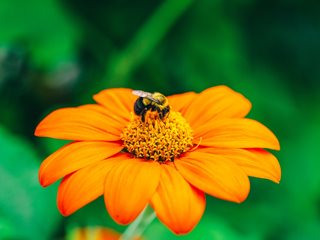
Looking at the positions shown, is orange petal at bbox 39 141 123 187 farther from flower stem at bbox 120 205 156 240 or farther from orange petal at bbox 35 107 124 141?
flower stem at bbox 120 205 156 240

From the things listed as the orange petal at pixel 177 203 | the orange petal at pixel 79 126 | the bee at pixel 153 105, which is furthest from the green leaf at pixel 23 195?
the orange petal at pixel 177 203

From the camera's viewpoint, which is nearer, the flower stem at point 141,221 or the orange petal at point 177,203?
the orange petal at point 177,203

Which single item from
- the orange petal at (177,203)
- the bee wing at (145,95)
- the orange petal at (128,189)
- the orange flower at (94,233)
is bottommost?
the orange flower at (94,233)

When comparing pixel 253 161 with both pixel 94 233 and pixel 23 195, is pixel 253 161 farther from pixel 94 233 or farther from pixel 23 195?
pixel 23 195

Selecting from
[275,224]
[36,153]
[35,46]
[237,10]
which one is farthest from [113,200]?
[237,10]

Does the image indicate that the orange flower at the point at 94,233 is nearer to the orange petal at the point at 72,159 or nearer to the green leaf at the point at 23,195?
the green leaf at the point at 23,195

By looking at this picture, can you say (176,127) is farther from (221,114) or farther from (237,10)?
(237,10)
